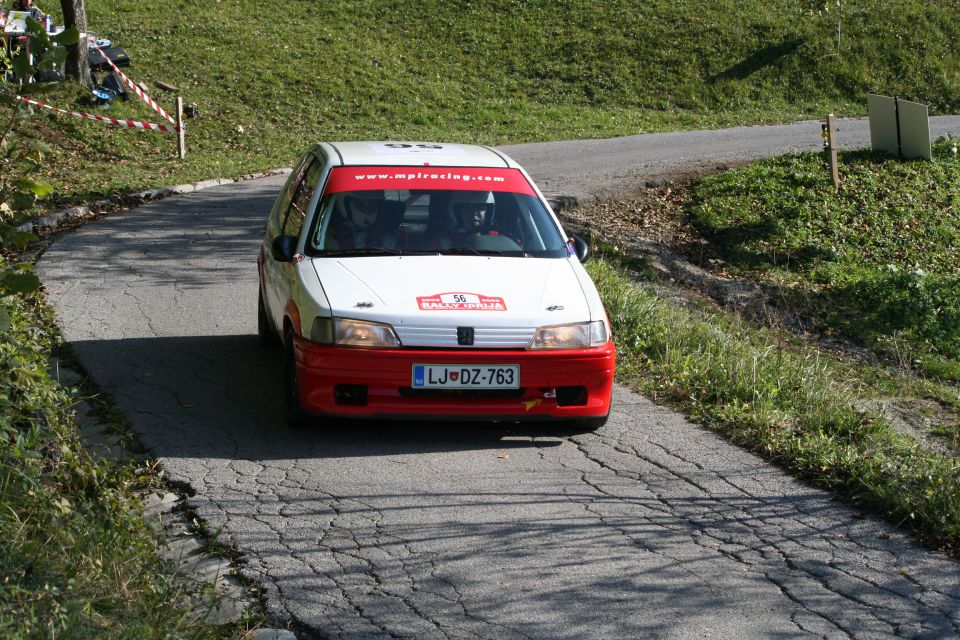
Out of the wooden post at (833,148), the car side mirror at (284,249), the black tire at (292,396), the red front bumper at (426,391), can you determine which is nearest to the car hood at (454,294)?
the red front bumper at (426,391)

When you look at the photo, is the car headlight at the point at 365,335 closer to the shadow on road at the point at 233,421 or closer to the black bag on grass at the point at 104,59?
the shadow on road at the point at 233,421

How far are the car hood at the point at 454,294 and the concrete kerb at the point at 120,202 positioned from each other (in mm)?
6921

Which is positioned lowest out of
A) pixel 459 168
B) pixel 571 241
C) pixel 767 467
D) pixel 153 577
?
pixel 767 467

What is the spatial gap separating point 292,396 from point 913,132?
16.0m

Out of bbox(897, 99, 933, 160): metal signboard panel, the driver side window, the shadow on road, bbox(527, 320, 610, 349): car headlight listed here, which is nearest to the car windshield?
the driver side window

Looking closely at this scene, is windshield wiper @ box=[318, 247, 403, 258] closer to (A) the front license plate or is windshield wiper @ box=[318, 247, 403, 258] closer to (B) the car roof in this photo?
(B) the car roof

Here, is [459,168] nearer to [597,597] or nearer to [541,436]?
[541,436]

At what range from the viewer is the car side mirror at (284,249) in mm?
7258

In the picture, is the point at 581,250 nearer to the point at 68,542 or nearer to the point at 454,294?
the point at 454,294

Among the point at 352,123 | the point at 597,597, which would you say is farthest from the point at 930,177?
the point at 597,597

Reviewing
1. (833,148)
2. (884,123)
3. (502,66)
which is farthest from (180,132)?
(502,66)

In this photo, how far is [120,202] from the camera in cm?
1554

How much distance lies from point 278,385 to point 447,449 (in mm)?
1779

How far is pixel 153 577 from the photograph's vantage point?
4430 mm
